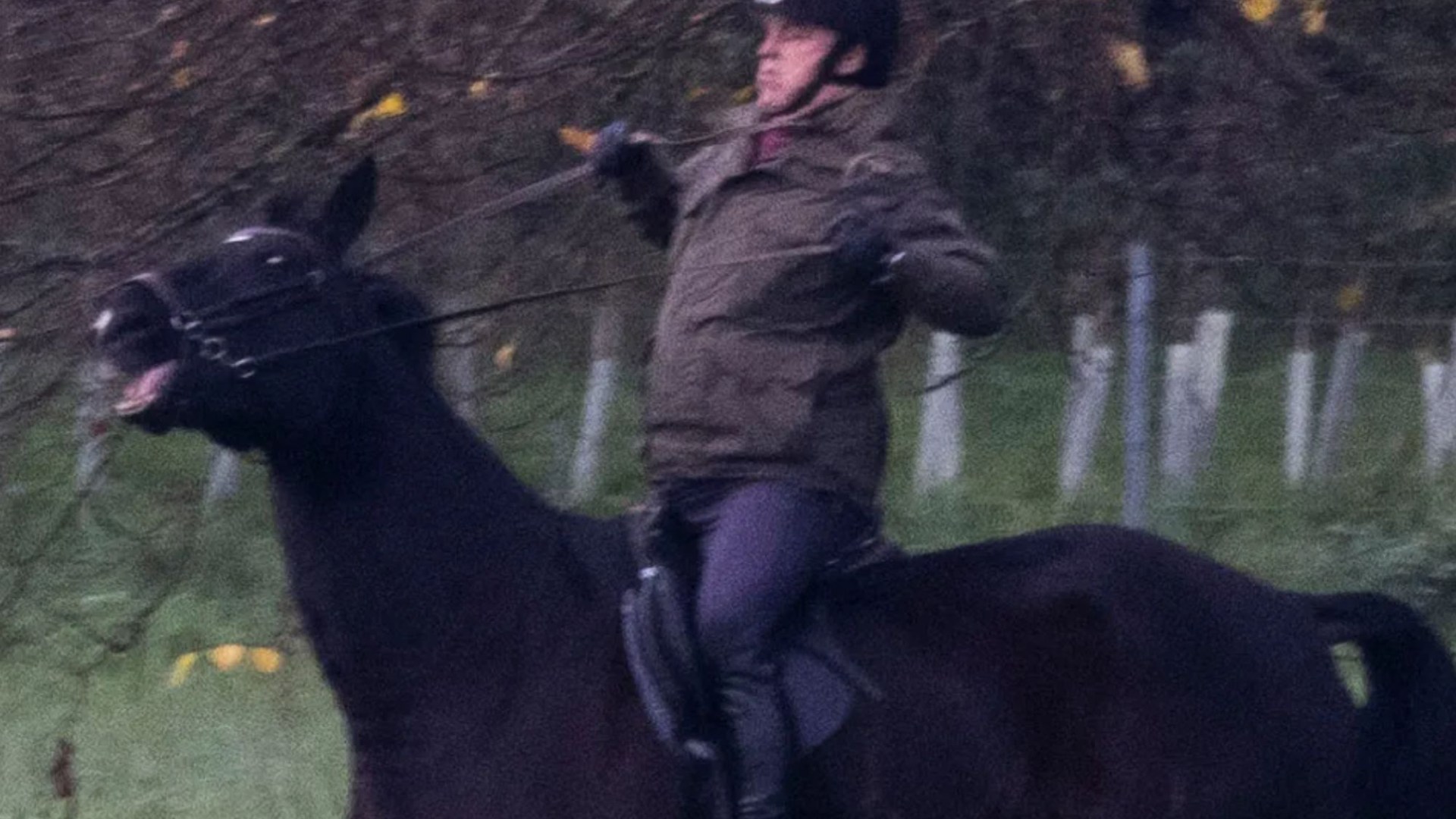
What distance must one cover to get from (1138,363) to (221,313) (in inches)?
128

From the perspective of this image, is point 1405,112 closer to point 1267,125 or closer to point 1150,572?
point 1267,125

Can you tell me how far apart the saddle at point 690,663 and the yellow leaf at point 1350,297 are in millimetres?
3317

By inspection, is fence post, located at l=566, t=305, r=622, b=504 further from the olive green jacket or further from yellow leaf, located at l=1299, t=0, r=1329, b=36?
the olive green jacket

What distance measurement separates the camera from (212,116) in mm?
5457

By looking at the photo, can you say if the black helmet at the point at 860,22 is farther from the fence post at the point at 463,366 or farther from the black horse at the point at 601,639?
the fence post at the point at 463,366

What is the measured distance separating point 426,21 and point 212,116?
0.57 m

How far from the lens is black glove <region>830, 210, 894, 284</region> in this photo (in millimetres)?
3830

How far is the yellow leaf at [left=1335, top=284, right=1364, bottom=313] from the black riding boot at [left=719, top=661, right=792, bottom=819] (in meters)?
3.63

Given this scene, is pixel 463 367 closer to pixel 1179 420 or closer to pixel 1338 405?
pixel 1179 420

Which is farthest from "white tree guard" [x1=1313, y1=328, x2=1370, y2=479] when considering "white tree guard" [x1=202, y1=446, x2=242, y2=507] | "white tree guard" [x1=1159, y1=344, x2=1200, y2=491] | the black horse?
the black horse

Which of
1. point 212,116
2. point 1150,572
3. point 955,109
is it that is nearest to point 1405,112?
point 955,109

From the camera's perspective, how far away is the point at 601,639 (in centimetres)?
404

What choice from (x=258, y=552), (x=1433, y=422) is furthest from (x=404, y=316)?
(x=1433, y=422)

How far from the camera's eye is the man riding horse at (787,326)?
12.8 feet
